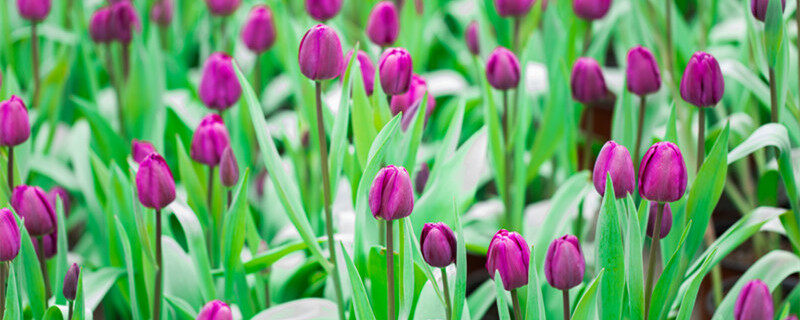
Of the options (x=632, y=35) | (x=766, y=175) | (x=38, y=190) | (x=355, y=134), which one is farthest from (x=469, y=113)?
(x=38, y=190)

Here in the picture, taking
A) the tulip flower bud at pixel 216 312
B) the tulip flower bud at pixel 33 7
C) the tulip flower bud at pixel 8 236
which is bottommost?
the tulip flower bud at pixel 216 312

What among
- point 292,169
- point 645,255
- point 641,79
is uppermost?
point 641,79

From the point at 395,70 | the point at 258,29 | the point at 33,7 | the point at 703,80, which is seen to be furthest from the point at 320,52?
the point at 33,7

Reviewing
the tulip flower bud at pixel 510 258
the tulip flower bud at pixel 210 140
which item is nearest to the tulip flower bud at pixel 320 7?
the tulip flower bud at pixel 210 140

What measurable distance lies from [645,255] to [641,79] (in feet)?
1.04

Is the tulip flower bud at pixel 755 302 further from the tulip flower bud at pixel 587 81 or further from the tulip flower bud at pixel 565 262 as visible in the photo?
the tulip flower bud at pixel 587 81

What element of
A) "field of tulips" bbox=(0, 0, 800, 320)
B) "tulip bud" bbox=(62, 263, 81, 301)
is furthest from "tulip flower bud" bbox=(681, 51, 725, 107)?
"tulip bud" bbox=(62, 263, 81, 301)

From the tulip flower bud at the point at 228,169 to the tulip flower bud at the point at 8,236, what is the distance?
0.67ft

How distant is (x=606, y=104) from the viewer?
1639mm

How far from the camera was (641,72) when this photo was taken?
849 millimetres

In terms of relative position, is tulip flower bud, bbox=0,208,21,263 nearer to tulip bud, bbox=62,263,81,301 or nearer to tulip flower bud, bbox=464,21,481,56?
tulip bud, bbox=62,263,81,301

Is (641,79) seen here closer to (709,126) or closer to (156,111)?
(709,126)

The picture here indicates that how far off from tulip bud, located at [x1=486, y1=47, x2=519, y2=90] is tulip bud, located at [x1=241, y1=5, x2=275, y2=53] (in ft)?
0.98

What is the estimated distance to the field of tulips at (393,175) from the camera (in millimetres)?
692
